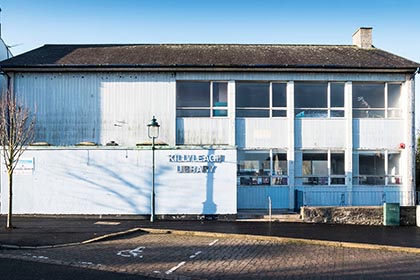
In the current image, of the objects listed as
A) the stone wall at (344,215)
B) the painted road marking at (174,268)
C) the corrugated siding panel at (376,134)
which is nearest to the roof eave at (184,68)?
the corrugated siding panel at (376,134)

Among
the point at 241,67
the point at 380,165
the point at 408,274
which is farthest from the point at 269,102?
the point at 408,274

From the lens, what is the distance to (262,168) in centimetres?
1989

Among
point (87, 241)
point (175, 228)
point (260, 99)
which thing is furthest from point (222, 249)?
point (260, 99)

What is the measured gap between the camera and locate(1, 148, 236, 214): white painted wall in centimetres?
1703

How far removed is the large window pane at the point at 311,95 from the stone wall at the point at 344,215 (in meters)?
5.51

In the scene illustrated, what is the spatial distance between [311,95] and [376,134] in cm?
330

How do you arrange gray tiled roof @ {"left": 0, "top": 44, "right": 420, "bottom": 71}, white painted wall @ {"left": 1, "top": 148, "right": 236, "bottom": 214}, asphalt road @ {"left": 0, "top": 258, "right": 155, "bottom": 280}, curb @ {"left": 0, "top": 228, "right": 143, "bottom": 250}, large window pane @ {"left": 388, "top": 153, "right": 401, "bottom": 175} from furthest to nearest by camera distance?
large window pane @ {"left": 388, "top": 153, "right": 401, "bottom": 175}
gray tiled roof @ {"left": 0, "top": 44, "right": 420, "bottom": 71}
white painted wall @ {"left": 1, "top": 148, "right": 236, "bottom": 214}
curb @ {"left": 0, "top": 228, "right": 143, "bottom": 250}
asphalt road @ {"left": 0, "top": 258, "right": 155, "bottom": 280}

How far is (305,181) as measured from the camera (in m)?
20.1

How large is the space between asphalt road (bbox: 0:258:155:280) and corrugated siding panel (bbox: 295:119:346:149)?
1327 cm

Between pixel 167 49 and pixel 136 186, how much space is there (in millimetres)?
8191

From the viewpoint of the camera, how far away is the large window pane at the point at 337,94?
67.4ft

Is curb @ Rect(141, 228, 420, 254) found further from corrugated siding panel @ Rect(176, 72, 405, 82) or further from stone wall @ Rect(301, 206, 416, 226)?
corrugated siding panel @ Rect(176, 72, 405, 82)

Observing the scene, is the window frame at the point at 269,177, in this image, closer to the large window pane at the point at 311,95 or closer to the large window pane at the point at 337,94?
the large window pane at the point at 311,95

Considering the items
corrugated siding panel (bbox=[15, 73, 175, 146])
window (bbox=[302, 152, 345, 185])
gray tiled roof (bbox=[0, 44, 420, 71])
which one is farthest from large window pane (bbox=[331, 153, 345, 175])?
corrugated siding panel (bbox=[15, 73, 175, 146])
